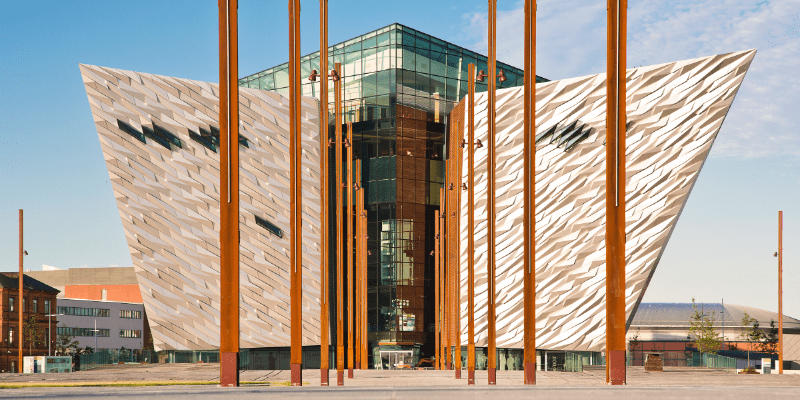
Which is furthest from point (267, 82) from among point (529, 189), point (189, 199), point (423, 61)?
point (529, 189)

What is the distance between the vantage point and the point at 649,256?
38.4 m

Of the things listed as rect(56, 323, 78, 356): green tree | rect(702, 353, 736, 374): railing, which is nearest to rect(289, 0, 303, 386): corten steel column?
rect(702, 353, 736, 374): railing

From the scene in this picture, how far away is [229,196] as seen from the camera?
43.0 ft

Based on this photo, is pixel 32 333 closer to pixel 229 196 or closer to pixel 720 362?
pixel 720 362

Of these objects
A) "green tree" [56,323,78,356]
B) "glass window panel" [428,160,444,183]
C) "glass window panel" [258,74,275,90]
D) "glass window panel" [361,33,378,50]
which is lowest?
"green tree" [56,323,78,356]

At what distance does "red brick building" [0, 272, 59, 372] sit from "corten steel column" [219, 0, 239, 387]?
6565cm

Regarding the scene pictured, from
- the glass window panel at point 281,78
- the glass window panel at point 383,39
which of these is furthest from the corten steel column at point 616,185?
the glass window panel at point 281,78

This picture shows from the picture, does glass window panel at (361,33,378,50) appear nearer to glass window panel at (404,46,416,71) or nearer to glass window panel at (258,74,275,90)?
glass window panel at (404,46,416,71)

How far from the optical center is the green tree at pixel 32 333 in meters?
75.1

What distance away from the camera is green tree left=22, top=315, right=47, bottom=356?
75.1m

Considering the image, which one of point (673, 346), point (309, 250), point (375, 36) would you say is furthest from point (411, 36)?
point (673, 346)

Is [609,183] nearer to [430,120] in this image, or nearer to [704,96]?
[704,96]

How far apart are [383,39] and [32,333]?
160 feet

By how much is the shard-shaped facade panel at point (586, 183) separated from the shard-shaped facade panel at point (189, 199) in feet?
38.6
